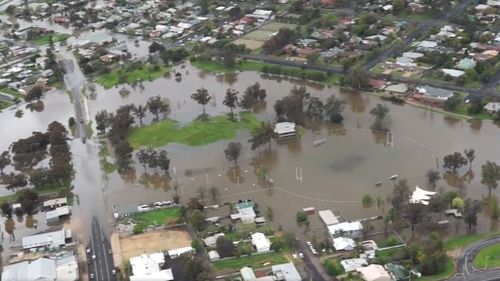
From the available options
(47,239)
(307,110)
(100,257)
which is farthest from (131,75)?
(100,257)

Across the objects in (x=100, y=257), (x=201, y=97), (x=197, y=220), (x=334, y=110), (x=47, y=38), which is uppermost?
(x=47, y=38)

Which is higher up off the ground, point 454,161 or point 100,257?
Result: point 454,161

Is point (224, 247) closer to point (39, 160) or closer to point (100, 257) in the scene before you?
point (100, 257)

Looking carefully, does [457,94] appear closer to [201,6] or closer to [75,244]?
[75,244]

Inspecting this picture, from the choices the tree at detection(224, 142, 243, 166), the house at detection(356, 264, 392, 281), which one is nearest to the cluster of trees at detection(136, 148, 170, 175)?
the tree at detection(224, 142, 243, 166)

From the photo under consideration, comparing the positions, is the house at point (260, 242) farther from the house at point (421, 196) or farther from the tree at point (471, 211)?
the tree at point (471, 211)

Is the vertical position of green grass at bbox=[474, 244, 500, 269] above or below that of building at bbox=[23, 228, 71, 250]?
above

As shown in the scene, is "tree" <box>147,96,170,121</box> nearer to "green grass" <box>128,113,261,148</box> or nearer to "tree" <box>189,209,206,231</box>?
"green grass" <box>128,113,261,148</box>
